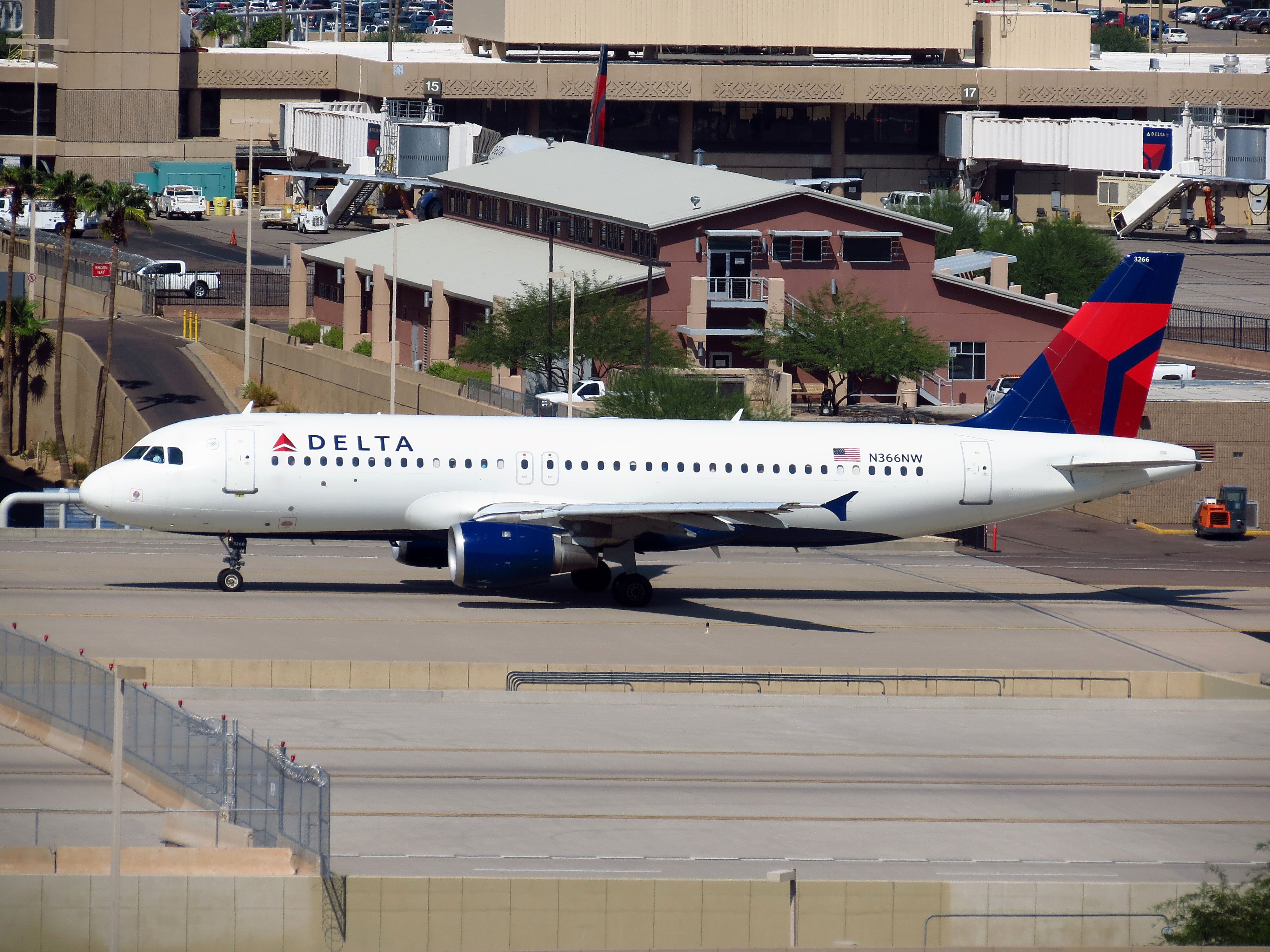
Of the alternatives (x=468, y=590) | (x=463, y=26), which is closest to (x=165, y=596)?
(x=468, y=590)

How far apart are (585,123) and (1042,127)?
39.5 m

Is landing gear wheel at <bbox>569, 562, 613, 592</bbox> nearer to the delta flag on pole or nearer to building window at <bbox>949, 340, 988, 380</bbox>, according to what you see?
building window at <bbox>949, 340, 988, 380</bbox>

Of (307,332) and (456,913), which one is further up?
(307,332)

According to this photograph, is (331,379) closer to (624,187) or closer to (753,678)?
(624,187)

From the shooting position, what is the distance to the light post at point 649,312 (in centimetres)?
7000

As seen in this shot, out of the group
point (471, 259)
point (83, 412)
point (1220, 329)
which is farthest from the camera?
point (1220, 329)

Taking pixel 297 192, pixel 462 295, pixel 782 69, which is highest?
pixel 782 69

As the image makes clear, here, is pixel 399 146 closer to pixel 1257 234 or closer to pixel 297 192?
pixel 297 192

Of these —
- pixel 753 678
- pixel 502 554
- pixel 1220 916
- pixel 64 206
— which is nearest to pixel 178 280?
pixel 64 206

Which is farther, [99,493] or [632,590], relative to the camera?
[632,590]

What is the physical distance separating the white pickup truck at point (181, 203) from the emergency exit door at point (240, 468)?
4472 inches

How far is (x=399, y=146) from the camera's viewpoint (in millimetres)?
145125

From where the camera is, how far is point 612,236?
3393 inches

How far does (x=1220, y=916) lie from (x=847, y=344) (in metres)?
55.0
